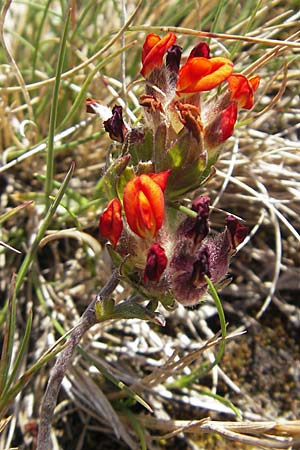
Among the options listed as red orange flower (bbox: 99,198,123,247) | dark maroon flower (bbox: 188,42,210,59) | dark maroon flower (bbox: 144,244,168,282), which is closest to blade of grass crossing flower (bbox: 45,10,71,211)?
dark maroon flower (bbox: 188,42,210,59)

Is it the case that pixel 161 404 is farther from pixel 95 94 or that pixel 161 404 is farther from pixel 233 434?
pixel 95 94

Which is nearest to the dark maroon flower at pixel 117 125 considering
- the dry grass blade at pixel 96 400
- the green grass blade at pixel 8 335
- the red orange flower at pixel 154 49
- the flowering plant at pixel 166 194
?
the flowering plant at pixel 166 194

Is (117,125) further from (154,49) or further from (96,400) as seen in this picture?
(96,400)

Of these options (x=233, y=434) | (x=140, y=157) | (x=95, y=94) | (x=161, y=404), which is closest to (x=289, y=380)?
(x=161, y=404)

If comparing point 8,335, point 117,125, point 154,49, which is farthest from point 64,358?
point 154,49

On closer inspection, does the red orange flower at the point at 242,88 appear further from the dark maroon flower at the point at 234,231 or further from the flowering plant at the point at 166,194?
the dark maroon flower at the point at 234,231

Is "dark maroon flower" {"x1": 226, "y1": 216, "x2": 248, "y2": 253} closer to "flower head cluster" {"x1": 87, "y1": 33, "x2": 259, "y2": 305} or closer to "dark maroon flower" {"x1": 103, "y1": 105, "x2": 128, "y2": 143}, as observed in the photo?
"flower head cluster" {"x1": 87, "y1": 33, "x2": 259, "y2": 305}
